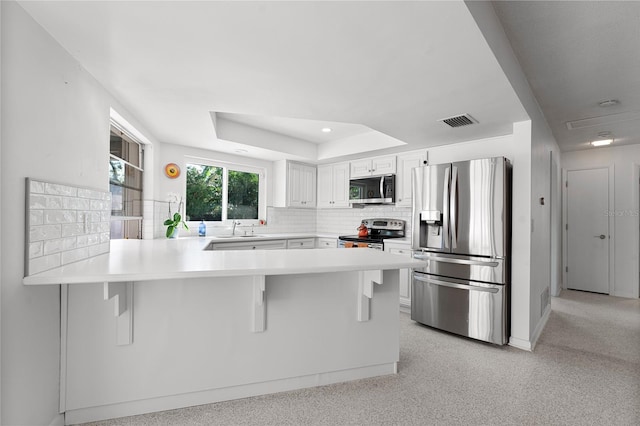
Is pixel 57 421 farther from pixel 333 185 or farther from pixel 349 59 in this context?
pixel 333 185

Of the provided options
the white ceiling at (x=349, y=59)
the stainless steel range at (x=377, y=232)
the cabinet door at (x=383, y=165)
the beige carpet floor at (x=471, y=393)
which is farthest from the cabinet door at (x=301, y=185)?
the beige carpet floor at (x=471, y=393)

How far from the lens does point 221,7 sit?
1.37m

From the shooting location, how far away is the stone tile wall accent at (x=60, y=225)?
1.41 meters

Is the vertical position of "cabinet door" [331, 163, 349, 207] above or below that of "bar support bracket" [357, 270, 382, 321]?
above

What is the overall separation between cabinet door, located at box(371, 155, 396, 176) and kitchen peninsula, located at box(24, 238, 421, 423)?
2394mm

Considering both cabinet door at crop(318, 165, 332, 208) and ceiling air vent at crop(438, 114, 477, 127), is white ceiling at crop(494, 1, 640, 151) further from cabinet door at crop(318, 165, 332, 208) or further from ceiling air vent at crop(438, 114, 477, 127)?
cabinet door at crop(318, 165, 332, 208)

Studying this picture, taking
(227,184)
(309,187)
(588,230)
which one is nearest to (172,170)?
(227,184)

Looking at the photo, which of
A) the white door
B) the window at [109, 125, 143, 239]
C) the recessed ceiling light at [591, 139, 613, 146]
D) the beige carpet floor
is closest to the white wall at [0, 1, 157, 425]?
the beige carpet floor

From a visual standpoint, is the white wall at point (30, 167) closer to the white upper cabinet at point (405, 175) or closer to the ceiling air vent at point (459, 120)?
the ceiling air vent at point (459, 120)

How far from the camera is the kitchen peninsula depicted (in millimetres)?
1690

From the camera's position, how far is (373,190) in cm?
449

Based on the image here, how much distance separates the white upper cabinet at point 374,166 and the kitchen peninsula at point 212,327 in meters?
2.42

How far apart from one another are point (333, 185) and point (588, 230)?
4.24 metres

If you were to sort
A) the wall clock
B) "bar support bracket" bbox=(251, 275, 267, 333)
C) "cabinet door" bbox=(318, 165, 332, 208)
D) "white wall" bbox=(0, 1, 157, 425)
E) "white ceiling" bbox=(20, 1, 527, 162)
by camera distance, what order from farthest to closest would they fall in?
"cabinet door" bbox=(318, 165, 332, 208), the wall clock, "bar support bracket" bbox=(251, 275, 267, 333), "white ceiling" bbox=(20, 1, 527, 162), "white wall" bbox=(0, 1, 157, 425)
